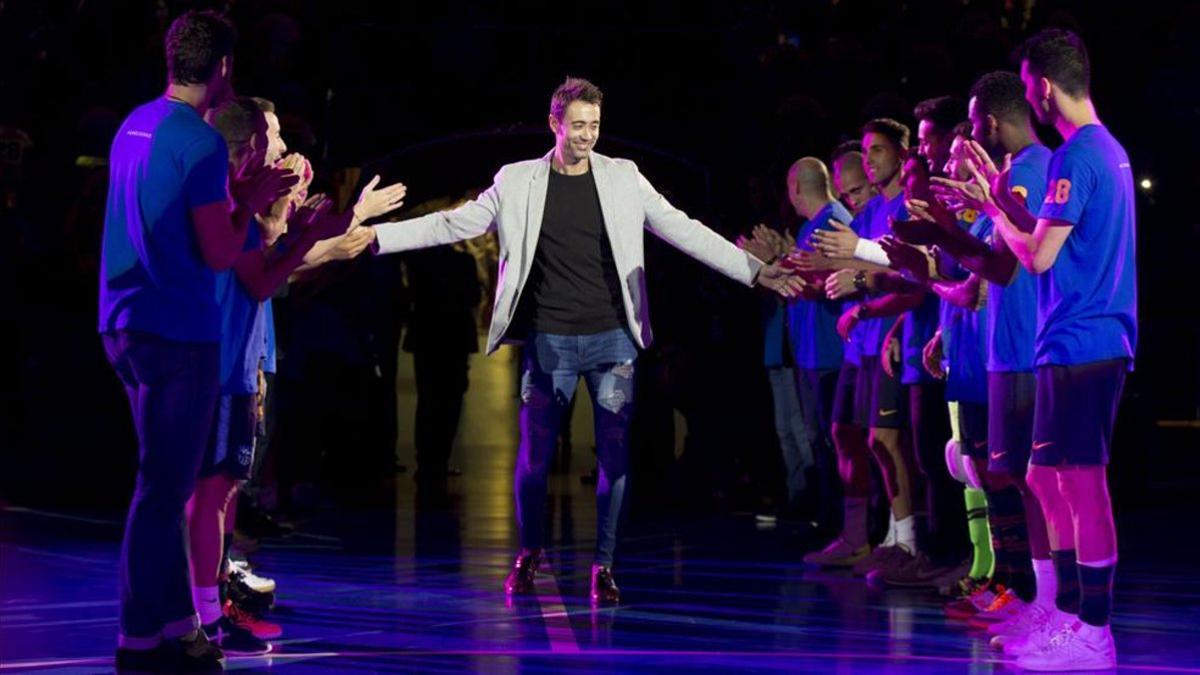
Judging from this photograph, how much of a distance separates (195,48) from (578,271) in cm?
258

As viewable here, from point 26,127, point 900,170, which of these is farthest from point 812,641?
point 26,127

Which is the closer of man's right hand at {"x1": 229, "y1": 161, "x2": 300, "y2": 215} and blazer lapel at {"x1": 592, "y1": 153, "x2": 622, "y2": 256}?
man's right hand at {"x1": 229, "y1": 161, "x2": 300, "y2": 215}

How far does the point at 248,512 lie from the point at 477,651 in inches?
146

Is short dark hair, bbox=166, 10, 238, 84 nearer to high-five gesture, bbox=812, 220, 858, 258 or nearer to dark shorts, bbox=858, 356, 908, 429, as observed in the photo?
high-five gesture, bbox=812, 220, 858, 258

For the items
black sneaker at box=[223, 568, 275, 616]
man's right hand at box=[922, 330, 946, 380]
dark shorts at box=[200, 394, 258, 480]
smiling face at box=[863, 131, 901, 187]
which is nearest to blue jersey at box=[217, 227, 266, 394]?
dark shorts at box=[200, 394, 258, 480]

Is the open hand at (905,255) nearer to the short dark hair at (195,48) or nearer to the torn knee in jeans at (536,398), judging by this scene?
the torn knee in jeans at (536,398)

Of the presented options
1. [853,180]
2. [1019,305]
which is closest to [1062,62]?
[1019,305]

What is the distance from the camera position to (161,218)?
5.85 metres

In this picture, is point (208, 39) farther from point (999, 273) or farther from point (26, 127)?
point (26, 127)

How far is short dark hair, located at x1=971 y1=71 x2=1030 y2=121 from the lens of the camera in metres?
7.06

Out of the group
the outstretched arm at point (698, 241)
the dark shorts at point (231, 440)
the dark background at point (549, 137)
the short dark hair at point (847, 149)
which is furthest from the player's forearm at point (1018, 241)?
the dark background at point (549, 137)

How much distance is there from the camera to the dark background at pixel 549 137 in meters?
12.5

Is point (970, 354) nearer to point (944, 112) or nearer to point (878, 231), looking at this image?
point (944, 112)

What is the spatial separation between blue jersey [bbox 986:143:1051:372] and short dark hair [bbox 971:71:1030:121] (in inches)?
6.1
